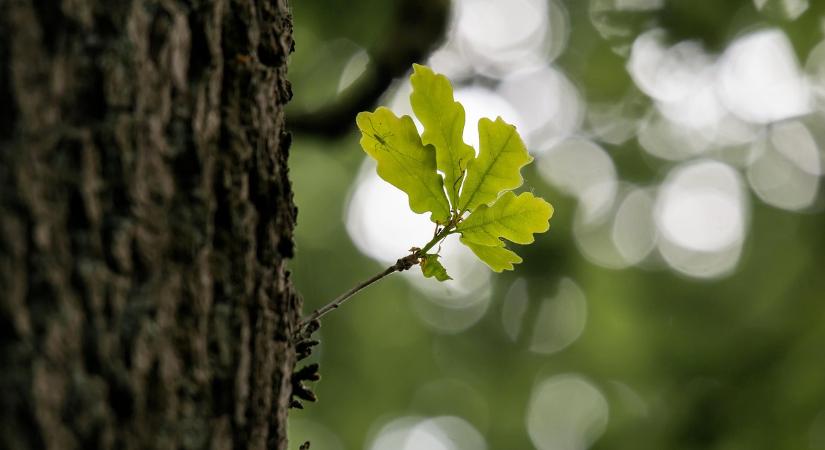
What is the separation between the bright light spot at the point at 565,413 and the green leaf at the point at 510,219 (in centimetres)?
708

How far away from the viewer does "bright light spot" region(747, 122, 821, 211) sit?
693cm

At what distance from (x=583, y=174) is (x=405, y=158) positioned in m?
7.00

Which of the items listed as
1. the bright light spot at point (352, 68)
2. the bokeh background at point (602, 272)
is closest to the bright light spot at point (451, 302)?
the bokeh background at point (602, 272)

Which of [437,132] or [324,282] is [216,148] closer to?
[437,132]

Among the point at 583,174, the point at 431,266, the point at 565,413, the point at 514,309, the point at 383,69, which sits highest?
the point at 583,174

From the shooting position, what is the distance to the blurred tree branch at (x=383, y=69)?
3.39 m

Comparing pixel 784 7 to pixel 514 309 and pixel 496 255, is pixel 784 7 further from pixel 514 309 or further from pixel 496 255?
pixel 496 255

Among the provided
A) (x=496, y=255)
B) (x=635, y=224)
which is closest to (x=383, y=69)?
(x=496, y=255)

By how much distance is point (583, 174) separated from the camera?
26.0 feet

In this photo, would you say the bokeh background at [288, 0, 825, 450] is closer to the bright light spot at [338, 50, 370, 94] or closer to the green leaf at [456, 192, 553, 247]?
the bright light spot at [338, 50, 370, 94]

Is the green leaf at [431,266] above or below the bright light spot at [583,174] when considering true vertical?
below

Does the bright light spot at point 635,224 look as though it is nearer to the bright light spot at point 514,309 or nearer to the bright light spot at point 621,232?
the bright light spot at point 621,232

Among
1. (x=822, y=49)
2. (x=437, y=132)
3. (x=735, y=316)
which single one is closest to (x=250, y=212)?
(x=437, y=132)

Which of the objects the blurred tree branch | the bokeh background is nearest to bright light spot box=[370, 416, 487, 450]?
the bokeh background
